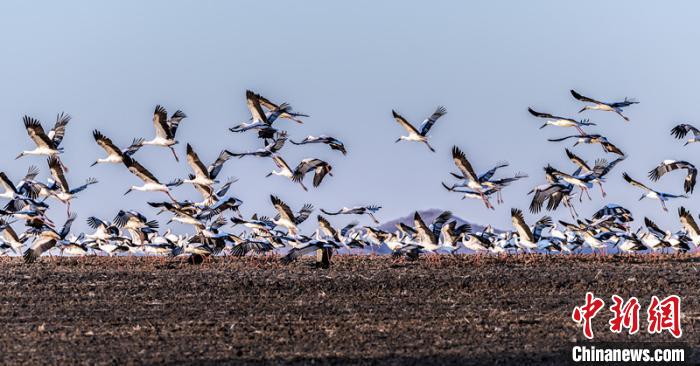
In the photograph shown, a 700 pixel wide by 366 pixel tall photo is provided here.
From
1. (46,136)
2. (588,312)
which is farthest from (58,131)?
(588,312)

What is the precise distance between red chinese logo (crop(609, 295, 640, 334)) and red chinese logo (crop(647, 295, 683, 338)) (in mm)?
232

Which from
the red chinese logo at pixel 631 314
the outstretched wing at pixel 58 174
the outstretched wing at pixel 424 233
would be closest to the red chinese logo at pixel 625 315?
the red chinese logo at pixel 631 314

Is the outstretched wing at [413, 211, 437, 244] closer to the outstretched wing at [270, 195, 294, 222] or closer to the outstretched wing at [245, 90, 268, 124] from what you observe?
the outstretched wing at [270, 195, 294, 222]

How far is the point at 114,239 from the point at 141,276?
859 centimetres

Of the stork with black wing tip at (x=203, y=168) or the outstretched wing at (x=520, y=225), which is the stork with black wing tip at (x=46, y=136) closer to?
the stork with black wing tip at (x=203, y=168)

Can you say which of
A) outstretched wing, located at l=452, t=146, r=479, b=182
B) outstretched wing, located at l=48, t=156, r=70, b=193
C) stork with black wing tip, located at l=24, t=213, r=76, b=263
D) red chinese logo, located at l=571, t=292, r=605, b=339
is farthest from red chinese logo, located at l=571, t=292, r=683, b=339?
outstretched wing, located at l=48, t=156, r=70, b=193

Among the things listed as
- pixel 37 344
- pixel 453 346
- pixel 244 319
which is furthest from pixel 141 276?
pixel 453 346

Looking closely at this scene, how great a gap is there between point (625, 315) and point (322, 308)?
4.94m

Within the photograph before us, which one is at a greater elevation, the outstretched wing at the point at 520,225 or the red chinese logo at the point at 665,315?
the outstretched wing at the point at 520,225

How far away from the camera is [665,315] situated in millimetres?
21812

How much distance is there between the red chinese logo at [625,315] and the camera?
20.8 metres

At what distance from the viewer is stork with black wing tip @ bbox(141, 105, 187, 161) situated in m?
29.9

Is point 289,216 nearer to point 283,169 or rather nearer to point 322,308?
point 283,169

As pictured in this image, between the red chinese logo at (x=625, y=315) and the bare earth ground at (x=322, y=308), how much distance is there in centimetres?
20
